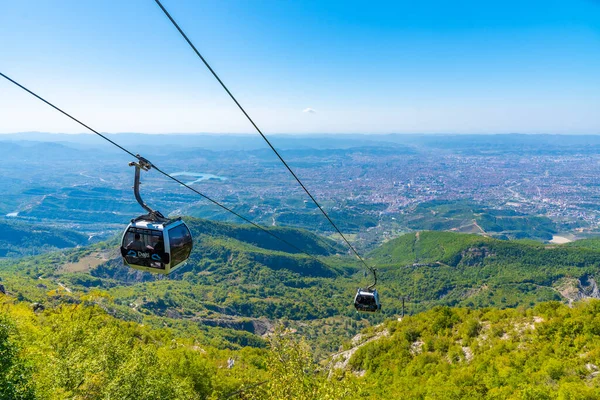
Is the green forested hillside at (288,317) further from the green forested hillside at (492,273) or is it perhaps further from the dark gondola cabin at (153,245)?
the dark gondola cabin at (153,245)

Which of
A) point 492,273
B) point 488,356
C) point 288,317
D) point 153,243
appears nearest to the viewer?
point 153,243

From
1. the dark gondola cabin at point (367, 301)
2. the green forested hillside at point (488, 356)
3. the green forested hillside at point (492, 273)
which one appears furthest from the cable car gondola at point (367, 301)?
the green forested hillside at point (492, 273)

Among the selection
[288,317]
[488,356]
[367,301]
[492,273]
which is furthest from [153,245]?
[492,273]

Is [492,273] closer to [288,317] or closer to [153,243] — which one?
[288,317]

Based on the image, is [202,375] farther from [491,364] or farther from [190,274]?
[190,274]

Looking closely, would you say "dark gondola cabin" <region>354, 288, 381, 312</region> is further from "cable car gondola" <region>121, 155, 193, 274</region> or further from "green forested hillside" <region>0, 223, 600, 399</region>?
"cable car gondola" <region>121, 155, 193, 274</region>

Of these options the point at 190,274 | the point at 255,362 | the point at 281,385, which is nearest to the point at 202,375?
the point at 281,385

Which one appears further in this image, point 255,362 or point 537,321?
point 255,362
